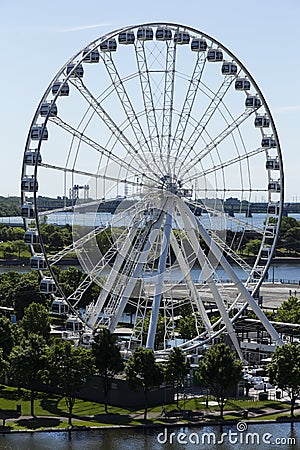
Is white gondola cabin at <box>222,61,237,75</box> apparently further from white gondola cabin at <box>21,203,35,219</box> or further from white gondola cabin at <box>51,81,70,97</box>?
white gondola cabin at <box>21,203,35,219</box>

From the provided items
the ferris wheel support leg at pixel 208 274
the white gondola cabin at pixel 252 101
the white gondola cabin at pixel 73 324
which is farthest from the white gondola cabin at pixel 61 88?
the white gondola cabin at pixel 73 324

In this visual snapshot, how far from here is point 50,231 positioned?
389ft

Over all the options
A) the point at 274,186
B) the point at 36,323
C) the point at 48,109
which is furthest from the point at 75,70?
the point at 36,323

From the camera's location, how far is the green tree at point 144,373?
35.7 metres

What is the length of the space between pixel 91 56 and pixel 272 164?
8707 millimetres

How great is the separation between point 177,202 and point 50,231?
79.4m

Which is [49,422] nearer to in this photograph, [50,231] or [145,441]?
[145,441]

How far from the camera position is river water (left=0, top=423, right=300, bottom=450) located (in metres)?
32.1

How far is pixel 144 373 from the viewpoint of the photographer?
35.7 m

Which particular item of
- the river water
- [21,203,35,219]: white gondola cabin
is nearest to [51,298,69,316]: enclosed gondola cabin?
[21,203,35,219]: white gondola cabin

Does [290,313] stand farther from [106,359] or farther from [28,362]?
[28,362]

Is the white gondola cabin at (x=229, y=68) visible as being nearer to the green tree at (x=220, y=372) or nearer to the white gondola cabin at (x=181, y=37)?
the white gondola cabin at (x=181, y=37)

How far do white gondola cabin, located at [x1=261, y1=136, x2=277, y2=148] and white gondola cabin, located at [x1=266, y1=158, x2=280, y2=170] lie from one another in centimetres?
57

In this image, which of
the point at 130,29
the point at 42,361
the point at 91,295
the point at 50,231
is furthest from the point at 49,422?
the point at 50,231
